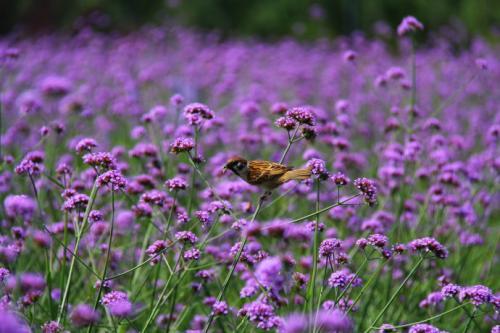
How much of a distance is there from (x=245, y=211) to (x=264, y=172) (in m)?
0.72

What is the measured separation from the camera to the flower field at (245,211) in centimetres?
230

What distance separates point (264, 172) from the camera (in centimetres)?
238

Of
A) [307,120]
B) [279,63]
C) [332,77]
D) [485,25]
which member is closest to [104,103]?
[332,77]

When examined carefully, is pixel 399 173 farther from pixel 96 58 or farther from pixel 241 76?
pixel 96 58

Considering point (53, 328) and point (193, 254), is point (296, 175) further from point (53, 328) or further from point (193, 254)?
point (53, 328)

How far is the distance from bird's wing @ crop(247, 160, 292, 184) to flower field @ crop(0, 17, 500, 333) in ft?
0.22

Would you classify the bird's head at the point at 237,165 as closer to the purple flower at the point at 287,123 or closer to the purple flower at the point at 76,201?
the purple flower at the point at 287,123

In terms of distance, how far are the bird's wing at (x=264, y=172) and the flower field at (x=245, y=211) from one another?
0.22 ft

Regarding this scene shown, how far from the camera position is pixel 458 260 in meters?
3.79

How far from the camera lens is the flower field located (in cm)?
230

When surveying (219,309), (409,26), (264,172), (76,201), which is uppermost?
(409,26)

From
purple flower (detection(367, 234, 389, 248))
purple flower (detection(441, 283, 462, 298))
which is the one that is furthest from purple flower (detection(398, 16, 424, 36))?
purple flower (detection(441, 283, 462, 298))

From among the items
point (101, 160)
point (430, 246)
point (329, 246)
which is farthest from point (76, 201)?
point (430, 246)

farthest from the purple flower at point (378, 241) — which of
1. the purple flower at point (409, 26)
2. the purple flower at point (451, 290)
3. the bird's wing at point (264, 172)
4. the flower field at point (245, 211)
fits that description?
the purple flower at point (409, 26)
